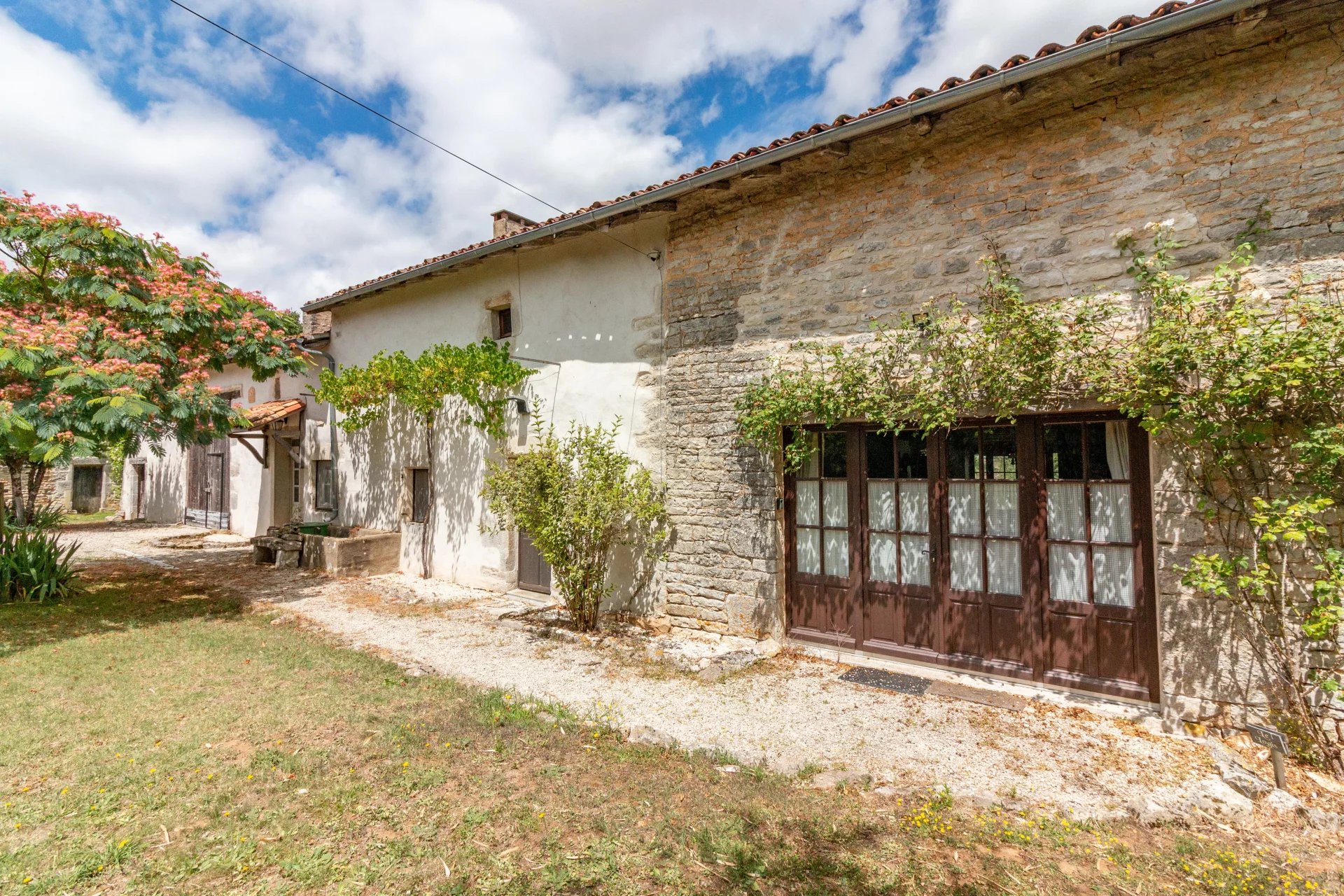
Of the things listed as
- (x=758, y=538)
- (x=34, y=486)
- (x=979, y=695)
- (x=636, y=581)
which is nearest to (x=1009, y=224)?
(x=758, y=538)

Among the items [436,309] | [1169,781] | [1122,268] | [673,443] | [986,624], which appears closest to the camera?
[1169,781]

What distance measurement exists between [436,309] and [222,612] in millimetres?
5024

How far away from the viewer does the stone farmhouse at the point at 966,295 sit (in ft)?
13.7

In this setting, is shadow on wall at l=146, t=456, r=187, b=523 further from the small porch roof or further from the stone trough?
the stone trough

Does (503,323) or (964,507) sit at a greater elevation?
(503,323)

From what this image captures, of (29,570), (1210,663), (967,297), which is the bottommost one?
(1210,663)

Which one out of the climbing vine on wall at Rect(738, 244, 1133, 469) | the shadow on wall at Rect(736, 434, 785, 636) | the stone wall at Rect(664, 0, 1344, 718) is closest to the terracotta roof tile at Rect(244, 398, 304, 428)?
the stone wall at Rect(664, 0, 1344, 718)

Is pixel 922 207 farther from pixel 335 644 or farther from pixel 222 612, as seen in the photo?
pixel 222 612

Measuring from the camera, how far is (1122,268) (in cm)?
457

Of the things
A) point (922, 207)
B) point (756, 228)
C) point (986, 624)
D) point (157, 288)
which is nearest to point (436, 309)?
point (157, 288)

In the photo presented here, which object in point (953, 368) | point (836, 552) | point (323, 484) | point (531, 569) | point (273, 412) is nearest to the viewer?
point (953, 368)

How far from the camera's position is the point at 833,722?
4.48 metres

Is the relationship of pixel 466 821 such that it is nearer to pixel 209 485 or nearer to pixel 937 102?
pixel 937 102

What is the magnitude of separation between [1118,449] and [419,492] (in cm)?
929
